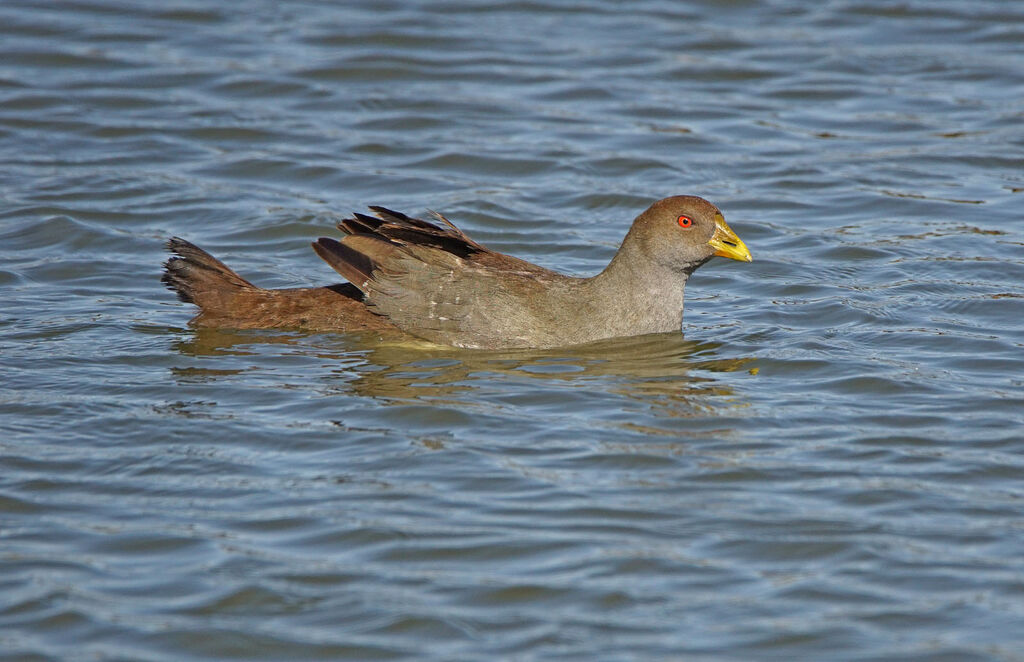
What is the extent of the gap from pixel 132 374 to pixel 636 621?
4.14m

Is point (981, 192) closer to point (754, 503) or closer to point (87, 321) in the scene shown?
point (754, 503)

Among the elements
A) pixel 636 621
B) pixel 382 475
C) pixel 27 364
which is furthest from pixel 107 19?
pixel 636 621

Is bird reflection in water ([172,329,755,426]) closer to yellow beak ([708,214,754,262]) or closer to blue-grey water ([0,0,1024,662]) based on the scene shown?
blue-grey water ([0,0,1024,662])

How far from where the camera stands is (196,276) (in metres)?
9.45

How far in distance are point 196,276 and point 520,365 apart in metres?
2.33

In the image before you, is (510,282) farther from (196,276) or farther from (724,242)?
(196,276)

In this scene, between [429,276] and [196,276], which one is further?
[196,276]

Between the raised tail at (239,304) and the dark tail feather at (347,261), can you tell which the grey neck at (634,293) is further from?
the raised tail at (239,304)

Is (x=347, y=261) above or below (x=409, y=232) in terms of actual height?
below

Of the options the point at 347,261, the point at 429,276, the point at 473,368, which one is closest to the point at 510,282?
the point at 429,276

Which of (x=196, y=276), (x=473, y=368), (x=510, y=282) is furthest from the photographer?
(x=196, y=276)

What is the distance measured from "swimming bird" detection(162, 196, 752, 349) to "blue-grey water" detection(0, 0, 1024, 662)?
0.17m

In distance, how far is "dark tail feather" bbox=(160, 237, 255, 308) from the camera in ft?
30.9

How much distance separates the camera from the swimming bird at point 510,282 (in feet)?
29.7
